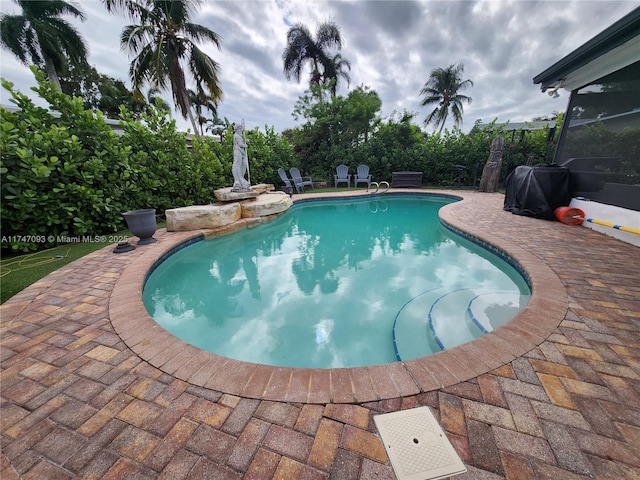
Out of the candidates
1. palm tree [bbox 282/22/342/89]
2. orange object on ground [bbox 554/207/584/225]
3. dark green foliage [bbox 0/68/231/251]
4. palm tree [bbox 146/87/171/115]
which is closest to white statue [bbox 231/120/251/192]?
dark green foliage [bbox 0/68/231/251]

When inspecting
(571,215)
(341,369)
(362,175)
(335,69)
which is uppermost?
(335,69)

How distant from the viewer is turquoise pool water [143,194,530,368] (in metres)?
2.33

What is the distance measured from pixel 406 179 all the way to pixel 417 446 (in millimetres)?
11275

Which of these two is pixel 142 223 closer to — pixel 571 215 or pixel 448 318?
pixel 448 318

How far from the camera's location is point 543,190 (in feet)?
16.6

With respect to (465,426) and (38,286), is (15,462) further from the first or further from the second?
(38,286)

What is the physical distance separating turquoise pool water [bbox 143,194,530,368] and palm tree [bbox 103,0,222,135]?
26.4 ft

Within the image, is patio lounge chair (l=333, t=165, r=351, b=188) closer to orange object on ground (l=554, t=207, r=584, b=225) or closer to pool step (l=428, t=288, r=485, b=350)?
orange object on ground (l=554, t=207, r=584, b=225)

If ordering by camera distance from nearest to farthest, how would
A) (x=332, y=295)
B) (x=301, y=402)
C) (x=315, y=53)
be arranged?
(x=301, y=402)
(x=332, y=295)
(x=315, y=53)

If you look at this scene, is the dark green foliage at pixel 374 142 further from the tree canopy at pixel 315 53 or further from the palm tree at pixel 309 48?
the palm tree at pixel 309 48

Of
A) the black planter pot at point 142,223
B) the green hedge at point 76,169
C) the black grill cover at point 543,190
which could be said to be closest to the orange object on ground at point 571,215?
the black grill cover at point 543,190

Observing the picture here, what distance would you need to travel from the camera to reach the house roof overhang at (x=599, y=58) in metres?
3.23

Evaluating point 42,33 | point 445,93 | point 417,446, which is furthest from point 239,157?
point 445,93

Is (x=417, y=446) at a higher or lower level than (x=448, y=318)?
higher
